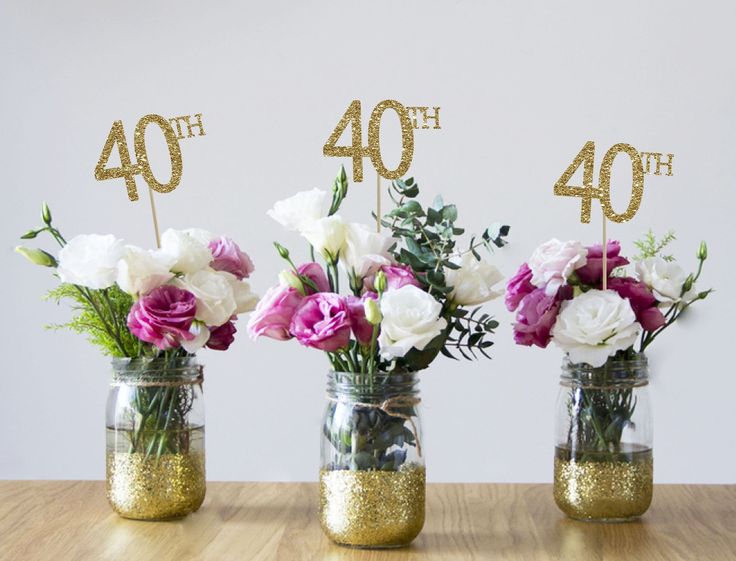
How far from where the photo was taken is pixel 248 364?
2717 mm

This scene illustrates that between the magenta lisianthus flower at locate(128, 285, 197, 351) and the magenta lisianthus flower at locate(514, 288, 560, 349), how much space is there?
38 cm

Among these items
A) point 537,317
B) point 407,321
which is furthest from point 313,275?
point 537,317

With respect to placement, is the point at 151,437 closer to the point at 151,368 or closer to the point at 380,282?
the point at 151,368

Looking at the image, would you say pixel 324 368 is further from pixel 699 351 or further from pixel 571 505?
pixel 571 505

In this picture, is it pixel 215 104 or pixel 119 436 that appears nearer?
pixel 119 436

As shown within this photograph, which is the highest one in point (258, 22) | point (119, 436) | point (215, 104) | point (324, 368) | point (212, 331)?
point (258, 22)

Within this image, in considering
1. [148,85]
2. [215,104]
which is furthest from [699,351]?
[148,85]

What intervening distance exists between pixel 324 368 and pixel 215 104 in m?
0.73

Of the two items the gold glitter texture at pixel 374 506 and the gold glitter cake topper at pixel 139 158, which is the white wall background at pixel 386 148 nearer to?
the gold glitter cake topper at pixel 139 158

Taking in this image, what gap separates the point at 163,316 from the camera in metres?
1.19

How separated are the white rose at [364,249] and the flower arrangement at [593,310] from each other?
0.63 feet

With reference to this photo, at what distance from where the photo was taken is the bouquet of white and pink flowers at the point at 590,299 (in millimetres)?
1186

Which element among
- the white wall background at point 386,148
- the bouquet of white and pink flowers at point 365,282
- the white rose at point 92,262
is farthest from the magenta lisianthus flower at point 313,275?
the white wall background at point 386,148

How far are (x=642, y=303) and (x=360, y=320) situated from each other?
0.35 m
